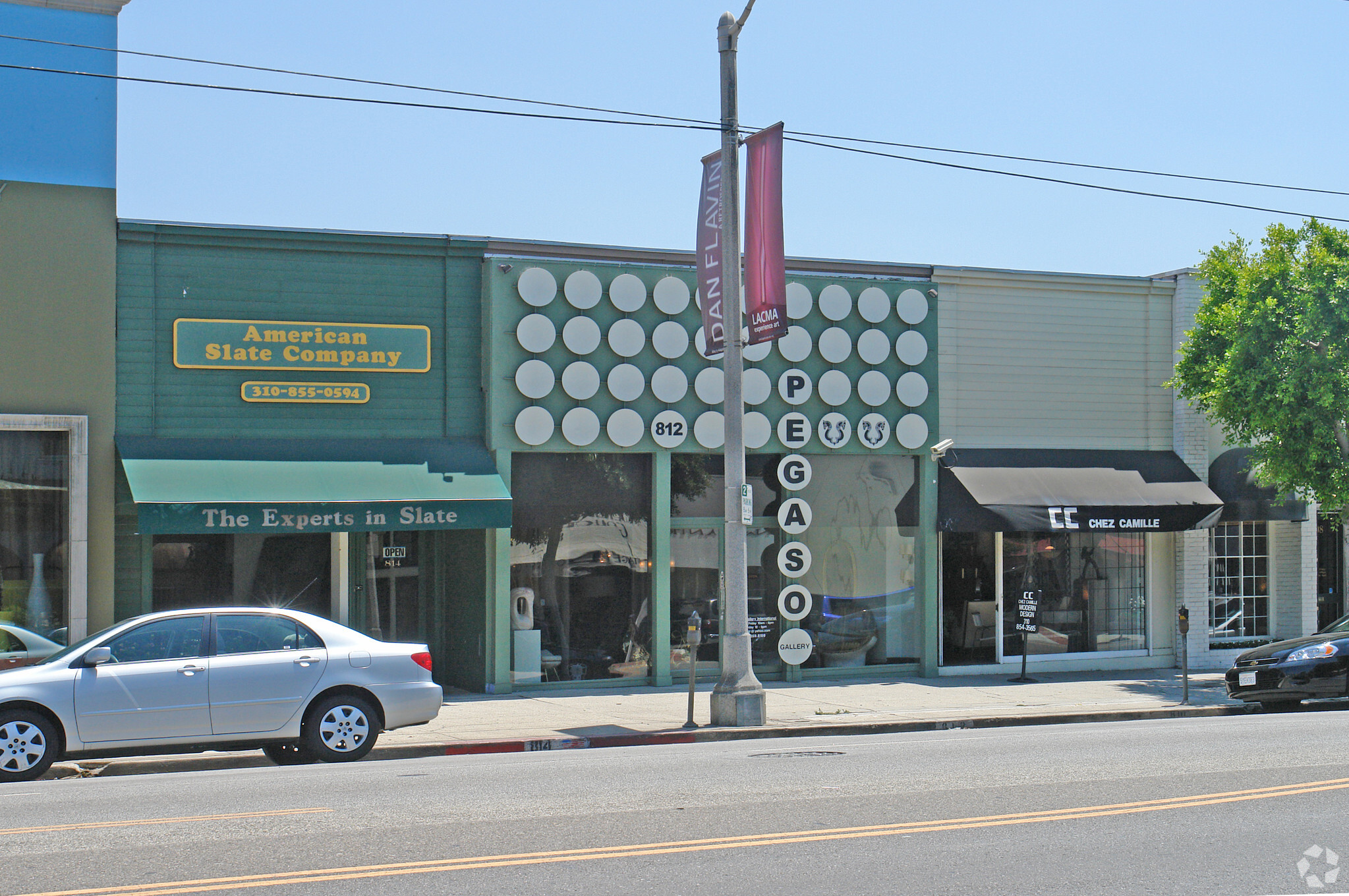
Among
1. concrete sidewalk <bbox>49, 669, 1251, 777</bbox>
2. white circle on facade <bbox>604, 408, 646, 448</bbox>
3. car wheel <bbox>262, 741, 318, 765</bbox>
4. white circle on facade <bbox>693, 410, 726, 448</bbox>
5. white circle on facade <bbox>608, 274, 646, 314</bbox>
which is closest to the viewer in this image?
car wheel <bbox>262, 741, 318, 765</bbox>

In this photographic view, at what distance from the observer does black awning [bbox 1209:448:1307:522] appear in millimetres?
19812

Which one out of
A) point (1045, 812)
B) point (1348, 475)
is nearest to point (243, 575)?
point (1045, 812)

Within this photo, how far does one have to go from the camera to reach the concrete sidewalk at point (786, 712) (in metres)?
12.4

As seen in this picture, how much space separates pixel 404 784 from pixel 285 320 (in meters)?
8.45

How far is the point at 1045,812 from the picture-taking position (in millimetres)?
7871

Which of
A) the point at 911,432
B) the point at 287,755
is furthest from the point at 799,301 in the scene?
the point at 287,755

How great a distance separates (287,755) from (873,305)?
10554 millimetres

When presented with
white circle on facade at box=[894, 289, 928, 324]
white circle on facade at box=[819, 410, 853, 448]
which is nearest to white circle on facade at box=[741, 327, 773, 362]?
white circle on facade at box=[819, 410, 853, 448]

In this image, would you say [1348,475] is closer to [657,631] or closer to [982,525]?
[982,525]

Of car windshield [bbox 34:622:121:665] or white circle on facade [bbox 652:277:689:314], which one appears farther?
white circle on facade [bbox 652:277:689:314]

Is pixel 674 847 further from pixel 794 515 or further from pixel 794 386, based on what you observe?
pixel 794 386

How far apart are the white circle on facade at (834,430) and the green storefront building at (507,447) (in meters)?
0.03

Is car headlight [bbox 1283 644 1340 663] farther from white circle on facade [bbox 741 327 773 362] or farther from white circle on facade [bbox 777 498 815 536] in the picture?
white circle on facade [bbox 741 327 773 362]

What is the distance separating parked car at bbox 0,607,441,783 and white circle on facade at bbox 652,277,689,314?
275 inches
